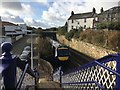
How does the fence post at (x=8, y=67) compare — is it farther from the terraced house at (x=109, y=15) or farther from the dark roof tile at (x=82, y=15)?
the dark roof tile at (x=82, y=15)

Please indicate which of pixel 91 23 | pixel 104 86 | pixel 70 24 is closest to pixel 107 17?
pixel 91 23

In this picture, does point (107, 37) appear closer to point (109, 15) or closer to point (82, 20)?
point (109, 15)

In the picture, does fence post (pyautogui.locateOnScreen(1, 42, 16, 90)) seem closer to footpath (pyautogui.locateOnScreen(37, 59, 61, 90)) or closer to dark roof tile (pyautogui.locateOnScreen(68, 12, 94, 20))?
footpath (pyautogui.locateOnScreen(37, 59, 61, 90))

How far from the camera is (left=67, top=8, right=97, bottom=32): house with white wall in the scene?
148 ft

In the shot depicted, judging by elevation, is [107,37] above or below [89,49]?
above

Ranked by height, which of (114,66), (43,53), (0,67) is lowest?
(43,53)

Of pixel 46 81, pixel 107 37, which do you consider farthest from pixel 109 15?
pixel 46 81

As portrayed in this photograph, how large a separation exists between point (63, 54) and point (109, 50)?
14.5 ft

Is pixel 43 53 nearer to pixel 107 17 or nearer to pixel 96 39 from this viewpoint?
pixel 96 39

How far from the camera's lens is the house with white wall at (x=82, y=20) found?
45.2 m

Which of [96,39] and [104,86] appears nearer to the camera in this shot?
[104,86]

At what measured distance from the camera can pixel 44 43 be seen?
22328mm

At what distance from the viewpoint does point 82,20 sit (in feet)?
158

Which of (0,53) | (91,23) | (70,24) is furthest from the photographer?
(70,24)
